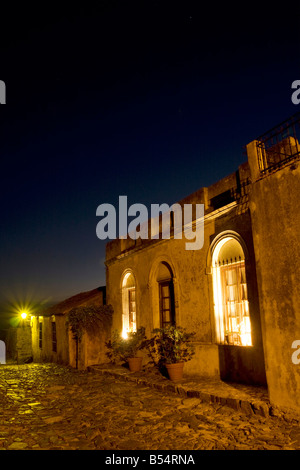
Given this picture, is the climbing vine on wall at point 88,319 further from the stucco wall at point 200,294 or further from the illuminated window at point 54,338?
the illuminated window at point 54,338

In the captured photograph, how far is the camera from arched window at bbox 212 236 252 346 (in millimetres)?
7562

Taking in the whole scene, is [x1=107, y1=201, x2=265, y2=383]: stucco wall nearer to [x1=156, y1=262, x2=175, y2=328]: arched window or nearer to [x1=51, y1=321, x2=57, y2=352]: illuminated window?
[x1=156, y1=262, x2=175, y2=328]: arched window

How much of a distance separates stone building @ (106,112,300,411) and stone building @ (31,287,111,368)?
1.19 m

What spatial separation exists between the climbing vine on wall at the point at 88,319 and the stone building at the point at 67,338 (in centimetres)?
4

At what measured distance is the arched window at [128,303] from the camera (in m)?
12.5

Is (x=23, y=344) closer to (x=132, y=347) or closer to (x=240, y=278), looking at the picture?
(x=132, y=347)

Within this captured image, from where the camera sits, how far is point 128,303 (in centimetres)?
1280

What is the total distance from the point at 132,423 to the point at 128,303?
7.15 metres

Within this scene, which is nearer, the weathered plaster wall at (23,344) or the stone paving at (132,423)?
the stone paving at (132,423)

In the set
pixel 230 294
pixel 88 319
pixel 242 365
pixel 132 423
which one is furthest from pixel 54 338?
pixel 132 423

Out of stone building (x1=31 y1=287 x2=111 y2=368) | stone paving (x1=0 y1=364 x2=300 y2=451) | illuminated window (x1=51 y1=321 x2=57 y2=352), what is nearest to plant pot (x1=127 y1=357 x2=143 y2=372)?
stone paving (x1=0 y1=364 x2=300 y2=451)

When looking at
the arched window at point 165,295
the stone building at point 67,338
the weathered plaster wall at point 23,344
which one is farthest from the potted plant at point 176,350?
the weathered plaster wall at point 23,344

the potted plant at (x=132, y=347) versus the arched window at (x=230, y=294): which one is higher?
the arched window at (x=230, y=294)
